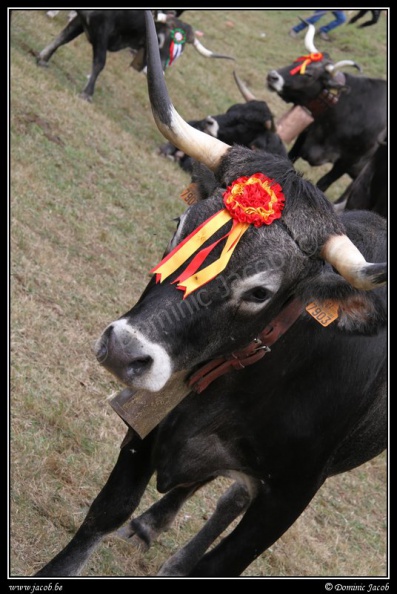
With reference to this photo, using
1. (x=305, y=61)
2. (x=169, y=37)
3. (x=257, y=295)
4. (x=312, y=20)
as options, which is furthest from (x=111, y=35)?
(x=312, y=20)

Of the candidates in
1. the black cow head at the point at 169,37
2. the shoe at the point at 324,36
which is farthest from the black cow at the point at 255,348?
the shoe at the point at 324,36

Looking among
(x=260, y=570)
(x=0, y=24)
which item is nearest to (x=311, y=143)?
(x=0, y=24)

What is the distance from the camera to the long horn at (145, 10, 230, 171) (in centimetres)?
378

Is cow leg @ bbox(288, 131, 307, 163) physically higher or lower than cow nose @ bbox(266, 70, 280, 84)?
lower

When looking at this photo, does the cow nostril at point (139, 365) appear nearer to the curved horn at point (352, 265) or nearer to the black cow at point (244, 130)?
the curved horn at point (352, 265)

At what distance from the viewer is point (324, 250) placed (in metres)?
3.62

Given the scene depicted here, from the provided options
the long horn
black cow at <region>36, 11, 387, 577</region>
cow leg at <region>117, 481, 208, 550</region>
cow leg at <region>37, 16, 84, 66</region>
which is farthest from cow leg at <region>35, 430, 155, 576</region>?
cow leg at <region>37, 16, 84, 66</region>

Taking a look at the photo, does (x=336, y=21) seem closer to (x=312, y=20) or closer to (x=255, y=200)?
(x=312, y=20)

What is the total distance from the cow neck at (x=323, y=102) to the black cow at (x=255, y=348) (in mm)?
8567

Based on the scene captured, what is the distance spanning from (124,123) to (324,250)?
8.86 metres

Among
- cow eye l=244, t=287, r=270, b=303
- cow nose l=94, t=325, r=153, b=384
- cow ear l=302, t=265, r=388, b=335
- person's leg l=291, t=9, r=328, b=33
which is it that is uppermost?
cow nose l=94, t=325, r=153, b=384

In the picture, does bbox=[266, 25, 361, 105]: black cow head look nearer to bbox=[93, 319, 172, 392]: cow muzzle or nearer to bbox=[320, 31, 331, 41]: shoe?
bbox=[93, 319, 172, 392]: cow muzzle

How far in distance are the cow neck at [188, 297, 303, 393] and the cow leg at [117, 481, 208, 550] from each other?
1.23 meters

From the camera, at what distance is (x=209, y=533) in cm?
484
